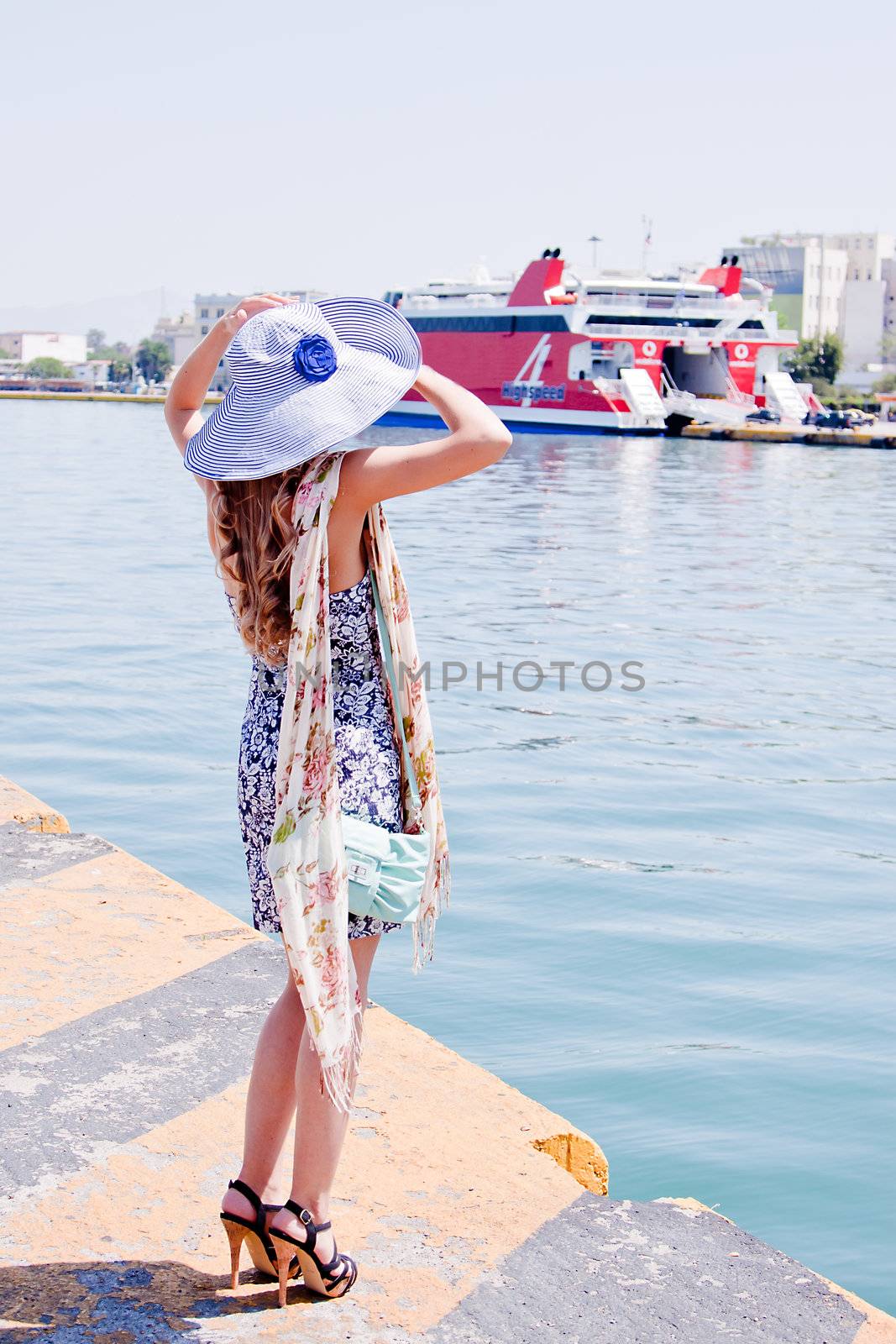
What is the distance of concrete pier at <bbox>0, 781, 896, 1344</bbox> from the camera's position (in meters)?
2.12

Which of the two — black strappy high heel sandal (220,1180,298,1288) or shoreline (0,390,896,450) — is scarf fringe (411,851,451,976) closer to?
black strappy high heel sandal (220,1180,298,1288)

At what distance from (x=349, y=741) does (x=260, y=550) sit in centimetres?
31

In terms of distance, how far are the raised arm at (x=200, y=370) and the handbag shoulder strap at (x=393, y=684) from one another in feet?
1.02

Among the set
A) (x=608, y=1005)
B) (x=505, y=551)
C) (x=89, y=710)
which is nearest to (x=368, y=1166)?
(x=608, y=1005)

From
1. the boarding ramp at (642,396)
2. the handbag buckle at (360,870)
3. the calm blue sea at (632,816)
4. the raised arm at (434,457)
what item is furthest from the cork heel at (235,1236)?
the boarding ramp at (642,396)

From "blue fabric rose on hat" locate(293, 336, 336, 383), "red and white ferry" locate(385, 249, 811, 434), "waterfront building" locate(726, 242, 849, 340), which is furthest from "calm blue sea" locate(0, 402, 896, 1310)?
"waterfront building" locate(726, 242, 849, 340)

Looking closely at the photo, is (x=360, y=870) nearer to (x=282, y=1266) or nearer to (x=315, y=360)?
(x=282, y=1266)

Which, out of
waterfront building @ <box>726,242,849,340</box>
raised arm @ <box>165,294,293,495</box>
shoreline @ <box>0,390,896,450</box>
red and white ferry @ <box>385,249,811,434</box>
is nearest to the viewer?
raised arm @ <box>165,294,293,495</box>

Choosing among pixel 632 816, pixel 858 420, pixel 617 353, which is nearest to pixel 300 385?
pixel 632 816

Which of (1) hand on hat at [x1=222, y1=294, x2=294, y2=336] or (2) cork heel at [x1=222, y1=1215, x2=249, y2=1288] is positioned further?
(1) hand on hat at [x1=222, y1=294, x2=294, y2=336]

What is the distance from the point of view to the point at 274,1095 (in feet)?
7.32

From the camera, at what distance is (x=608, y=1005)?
4594 mm

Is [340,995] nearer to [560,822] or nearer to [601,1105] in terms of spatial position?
[601,1105]

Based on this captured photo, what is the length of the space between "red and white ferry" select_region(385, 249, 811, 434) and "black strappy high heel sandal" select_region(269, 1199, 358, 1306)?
145 feet
